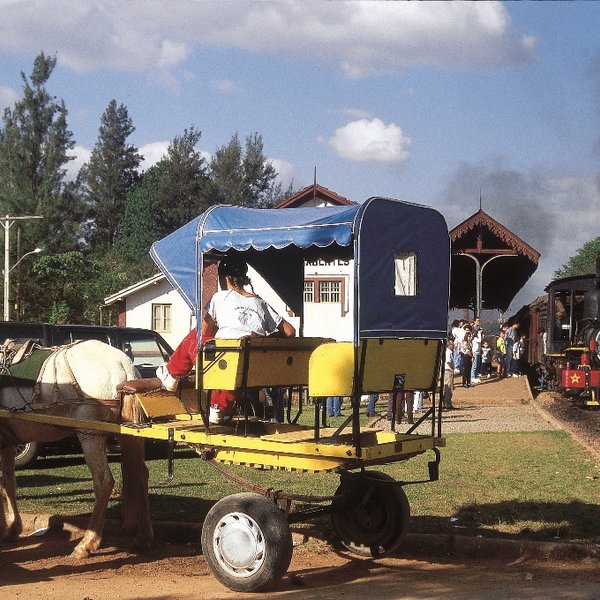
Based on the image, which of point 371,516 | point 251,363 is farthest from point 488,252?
point 251,363

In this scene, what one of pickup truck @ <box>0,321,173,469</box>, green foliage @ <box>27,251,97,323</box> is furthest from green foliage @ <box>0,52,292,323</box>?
pickup truck @ <box>0,321,173,469</box>

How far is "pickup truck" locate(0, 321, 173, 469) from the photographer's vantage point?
45.2ft

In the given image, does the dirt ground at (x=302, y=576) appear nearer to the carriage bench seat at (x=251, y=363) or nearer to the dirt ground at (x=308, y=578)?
Answer: the dirt ground at (x=308, y=578)

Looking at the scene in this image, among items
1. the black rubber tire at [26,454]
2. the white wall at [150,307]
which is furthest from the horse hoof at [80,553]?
the white wall at [150,307]

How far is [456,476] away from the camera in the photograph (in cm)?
1223

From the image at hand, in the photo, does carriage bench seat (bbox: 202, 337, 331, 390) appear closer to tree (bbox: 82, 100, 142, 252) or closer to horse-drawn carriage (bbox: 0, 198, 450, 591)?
horse-drawn carriage (bbox: 0, 198, 450, 591)

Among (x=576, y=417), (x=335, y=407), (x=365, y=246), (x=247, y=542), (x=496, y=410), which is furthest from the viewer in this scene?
(x=496, y=410)

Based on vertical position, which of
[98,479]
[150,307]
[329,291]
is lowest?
[98,479]

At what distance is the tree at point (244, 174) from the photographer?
83.9m

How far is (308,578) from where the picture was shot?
751 centimetres

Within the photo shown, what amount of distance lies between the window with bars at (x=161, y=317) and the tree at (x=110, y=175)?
38209 mm

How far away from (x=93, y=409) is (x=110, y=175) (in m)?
76.7

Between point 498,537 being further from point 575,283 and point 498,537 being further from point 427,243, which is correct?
point 575,283

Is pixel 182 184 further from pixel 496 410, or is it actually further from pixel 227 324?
pixel 227 324
